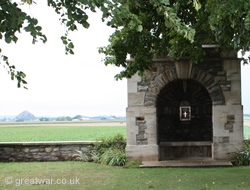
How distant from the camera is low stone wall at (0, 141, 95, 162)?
36.3ft

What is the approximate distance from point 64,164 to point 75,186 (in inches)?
132

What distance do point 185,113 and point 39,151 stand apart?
529 centimetres

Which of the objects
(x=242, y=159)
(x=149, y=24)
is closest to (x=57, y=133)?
(x=242, y=159)

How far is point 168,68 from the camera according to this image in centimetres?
1003

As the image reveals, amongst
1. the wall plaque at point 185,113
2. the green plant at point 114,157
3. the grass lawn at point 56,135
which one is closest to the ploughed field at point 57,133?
the grass lawn at point 56,135

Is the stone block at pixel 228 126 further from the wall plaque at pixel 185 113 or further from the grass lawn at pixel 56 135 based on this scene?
the grass lawn at pixel 56 135

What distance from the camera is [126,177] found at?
7.84 metres

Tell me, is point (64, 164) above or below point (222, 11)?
below

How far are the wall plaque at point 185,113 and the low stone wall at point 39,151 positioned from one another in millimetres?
3335

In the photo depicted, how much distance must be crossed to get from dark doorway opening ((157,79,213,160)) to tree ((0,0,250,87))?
8.32 feet

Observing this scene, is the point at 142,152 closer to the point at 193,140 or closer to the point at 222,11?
the point at 193,140

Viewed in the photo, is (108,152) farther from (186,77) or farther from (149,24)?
(149,24)

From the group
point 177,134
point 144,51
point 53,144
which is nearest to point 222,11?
point 144,51

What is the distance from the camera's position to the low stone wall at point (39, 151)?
11.1 meters
